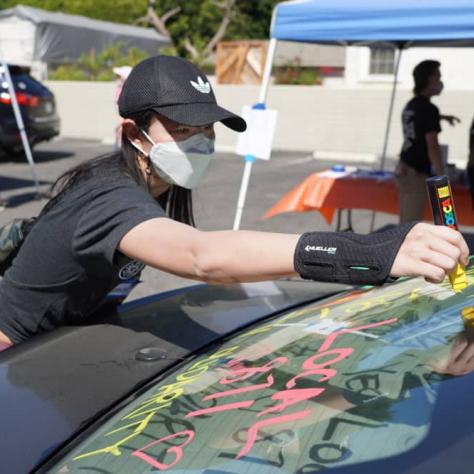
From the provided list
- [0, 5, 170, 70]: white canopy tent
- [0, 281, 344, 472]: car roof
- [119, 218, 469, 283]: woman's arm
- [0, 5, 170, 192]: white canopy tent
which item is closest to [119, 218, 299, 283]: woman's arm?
[119, 218, 469, 283]: woman's arm

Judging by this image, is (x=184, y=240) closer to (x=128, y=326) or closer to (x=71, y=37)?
(x=128, y=326)

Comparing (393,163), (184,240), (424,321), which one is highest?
(184,240)

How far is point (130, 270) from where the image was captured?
6.68 ft

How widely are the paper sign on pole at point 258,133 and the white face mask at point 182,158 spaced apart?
384cm

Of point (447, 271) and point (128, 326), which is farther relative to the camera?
point (128, 326)

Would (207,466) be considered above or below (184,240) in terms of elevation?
below

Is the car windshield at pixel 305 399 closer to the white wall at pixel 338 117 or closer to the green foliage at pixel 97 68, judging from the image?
the white wall at pixel 338 117

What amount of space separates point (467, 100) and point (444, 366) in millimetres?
13989

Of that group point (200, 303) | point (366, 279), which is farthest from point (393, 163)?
point (366, 279)

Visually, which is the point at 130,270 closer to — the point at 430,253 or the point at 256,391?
the point at 256,391

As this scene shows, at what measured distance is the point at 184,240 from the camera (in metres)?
1.62

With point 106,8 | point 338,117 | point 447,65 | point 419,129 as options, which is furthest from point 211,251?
point 106,8

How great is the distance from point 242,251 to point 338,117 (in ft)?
48.0

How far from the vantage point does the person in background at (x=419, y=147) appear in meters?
6.04
